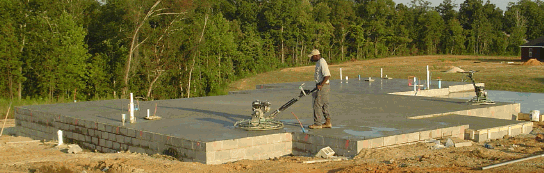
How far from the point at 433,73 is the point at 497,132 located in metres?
28.7

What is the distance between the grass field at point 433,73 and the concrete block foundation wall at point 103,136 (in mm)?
17218

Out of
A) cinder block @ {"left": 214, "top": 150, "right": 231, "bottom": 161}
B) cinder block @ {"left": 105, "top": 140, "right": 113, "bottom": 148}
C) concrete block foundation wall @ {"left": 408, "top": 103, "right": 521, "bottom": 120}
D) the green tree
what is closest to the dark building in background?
the green tree

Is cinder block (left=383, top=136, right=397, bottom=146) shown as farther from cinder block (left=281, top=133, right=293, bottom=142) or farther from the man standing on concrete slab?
cinder block (left=281, top=133, right=293, bottom=142)

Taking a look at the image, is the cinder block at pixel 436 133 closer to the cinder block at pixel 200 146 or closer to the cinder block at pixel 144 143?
the cinder block at pixel 200 146

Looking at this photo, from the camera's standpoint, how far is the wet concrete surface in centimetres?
982

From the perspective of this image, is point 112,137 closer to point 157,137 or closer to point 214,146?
point 157,137

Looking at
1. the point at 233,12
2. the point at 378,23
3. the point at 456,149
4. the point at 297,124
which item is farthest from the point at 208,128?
the point at 378,23

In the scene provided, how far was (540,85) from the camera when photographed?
1150 inches

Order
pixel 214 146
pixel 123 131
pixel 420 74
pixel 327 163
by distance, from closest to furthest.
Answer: pixel 327 163 → pixel 214 146 → pixel 123 131 → pixel 420 74

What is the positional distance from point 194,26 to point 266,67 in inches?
584

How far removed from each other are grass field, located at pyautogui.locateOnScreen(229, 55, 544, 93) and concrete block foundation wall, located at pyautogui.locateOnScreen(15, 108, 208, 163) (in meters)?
17.2

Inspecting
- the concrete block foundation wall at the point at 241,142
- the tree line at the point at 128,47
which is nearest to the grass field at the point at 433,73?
the tree line at the point at 128,47

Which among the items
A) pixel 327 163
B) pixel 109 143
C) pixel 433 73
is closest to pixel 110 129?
pixel 109 143

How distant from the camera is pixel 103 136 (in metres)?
11.1
